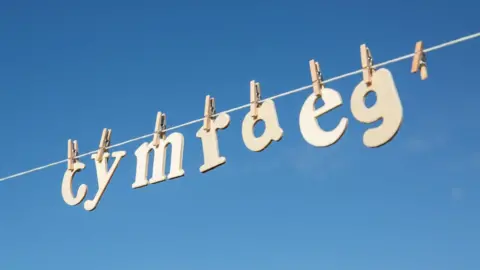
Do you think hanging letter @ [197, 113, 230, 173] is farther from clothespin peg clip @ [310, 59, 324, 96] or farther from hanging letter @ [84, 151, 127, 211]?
hanging letter @ [84, 151, 127, 211]

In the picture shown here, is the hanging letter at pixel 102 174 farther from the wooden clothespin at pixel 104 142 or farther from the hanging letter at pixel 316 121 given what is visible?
the hanging letter at pixel 316 121

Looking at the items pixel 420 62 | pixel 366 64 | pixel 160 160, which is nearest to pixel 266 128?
pixel 366 64

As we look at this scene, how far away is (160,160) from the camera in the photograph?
18.9 ft

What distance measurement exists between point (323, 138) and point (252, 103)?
67cm

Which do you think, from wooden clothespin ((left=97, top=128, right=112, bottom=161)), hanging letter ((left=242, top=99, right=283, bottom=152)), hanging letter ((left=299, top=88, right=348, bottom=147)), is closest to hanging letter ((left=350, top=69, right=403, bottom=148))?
hanging letter ((left=299, top=88, right=348, bottom=147))

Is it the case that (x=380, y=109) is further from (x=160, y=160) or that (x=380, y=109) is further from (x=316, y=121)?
(x=160, y=160)

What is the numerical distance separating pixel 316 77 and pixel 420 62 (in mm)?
792

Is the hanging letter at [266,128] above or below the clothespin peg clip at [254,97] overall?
below

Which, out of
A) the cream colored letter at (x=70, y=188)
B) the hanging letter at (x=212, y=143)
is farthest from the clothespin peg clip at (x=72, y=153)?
the hanging letter at (x=212, y=143)

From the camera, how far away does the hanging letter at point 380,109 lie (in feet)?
14.8

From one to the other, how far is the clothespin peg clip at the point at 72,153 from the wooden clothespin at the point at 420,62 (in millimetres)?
3313

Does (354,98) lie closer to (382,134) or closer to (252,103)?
(382,134)

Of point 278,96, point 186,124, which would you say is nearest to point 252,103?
point 278,96

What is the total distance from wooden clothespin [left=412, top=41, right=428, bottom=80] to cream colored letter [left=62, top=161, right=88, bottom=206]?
3128 millimetres
